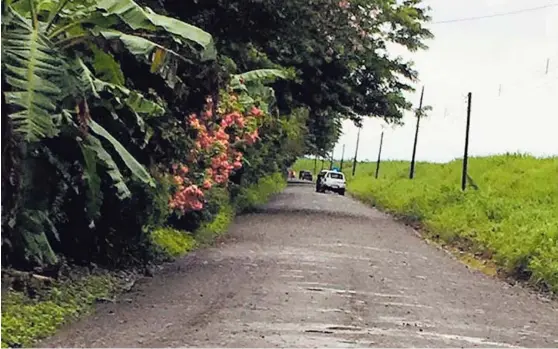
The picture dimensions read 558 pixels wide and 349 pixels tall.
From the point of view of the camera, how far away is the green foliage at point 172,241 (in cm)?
1872

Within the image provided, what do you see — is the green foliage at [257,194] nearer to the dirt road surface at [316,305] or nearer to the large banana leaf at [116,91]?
the dirt road surface at [316,305]

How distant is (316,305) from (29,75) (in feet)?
15.6

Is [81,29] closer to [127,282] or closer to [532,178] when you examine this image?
[127,282]

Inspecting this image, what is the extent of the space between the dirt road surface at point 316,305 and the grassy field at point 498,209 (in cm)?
98

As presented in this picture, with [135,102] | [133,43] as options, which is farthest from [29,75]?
[135,102]

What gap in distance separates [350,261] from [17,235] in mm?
8543

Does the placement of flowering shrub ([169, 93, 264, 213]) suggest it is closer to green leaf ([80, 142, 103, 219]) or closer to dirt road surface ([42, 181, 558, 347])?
dirt road surface ([42, 181, 558, 347])

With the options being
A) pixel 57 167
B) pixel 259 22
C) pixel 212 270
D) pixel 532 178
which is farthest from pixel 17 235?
pixel 532 178

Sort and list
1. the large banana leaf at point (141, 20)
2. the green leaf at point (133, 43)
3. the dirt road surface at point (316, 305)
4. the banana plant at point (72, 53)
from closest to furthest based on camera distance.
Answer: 1. the banana plant at point (72, 53)
2. the dirt road surface at point (316, 305)
3. the large banana leaf at point (141, 20)
4. the green leaf at point (133, 43)

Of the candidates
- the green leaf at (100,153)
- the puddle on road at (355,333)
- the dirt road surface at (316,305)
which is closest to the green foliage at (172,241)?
the dirt road surface at (316,305)

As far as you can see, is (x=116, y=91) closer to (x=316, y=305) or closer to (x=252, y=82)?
(x=316, y=305)

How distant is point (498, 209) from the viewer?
27.3 m

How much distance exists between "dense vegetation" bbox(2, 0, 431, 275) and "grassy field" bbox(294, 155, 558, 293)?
18.3ft

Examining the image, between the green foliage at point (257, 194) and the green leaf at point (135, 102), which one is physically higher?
the green leaf at point (135, 102)
